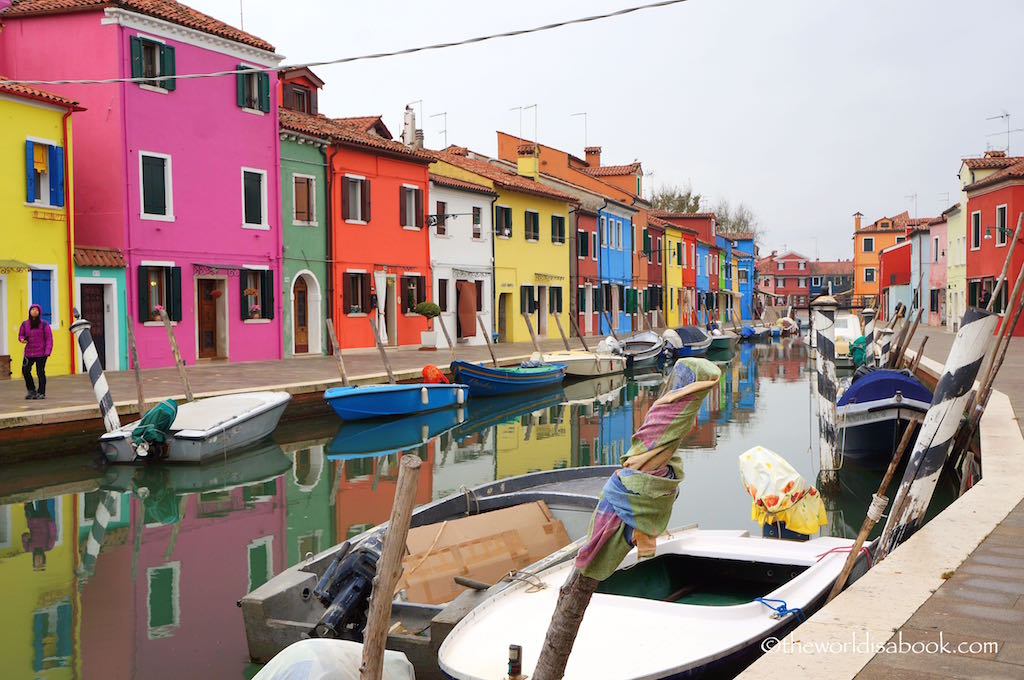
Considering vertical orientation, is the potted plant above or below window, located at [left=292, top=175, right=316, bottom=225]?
below

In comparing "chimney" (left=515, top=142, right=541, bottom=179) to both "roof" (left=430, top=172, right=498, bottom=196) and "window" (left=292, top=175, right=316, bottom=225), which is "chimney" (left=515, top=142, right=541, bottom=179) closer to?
"roof" (left=430, top=172, right=498, bottom=196)

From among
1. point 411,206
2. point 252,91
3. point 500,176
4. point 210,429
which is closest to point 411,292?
point 411,206

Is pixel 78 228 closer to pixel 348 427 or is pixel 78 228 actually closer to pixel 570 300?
pixel 348 427

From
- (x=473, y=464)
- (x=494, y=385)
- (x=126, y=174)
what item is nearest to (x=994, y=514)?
(x=473, y=464)

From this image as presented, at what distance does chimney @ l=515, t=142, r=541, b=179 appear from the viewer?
1566 inches

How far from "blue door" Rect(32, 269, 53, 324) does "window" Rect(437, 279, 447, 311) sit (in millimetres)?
13917

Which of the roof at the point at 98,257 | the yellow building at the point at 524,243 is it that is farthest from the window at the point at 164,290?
the yellow building at the point at 524,243

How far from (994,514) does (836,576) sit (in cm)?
129

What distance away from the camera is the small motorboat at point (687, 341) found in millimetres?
35188

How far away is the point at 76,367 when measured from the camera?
62.0 feet

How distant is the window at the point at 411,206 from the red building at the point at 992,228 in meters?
18.9

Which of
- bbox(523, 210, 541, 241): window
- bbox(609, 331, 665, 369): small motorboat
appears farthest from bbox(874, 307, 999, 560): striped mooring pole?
bbox(523, 210, 541, 241): window

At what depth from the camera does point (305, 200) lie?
25469 millimetres

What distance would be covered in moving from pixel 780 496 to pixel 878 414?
587 centimetres
